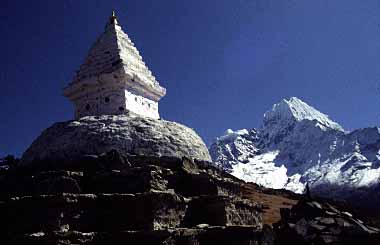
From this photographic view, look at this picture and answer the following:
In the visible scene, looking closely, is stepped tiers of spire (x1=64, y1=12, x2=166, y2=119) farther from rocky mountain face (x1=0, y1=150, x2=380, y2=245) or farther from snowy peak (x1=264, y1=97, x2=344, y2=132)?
snowy peak (x1=264, y1=97, x2=344, y2=132)

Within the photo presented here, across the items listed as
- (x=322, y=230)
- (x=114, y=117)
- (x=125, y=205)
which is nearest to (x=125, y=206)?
(x=125, y=205)

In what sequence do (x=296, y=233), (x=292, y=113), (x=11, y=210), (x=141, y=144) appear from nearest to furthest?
(x=11, y=210) → (x=141, y=144) → (x=296, y=233) → (x=292, y=113)

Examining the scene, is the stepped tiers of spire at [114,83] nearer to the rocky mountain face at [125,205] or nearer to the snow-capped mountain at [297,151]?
the rocky mountain face at [125,205]

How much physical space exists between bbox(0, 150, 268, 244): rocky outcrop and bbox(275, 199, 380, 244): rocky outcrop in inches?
175

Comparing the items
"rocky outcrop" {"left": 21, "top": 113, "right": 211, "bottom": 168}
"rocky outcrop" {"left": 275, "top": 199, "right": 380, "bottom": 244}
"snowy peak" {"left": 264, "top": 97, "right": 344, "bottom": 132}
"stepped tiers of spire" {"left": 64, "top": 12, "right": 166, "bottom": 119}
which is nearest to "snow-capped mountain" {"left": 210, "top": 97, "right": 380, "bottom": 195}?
"snowy peak" {"left": 264, "top": 97, "right": 344, "bottom": 132}

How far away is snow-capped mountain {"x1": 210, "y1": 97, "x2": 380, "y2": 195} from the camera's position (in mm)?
94788

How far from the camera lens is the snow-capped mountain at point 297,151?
311 feet

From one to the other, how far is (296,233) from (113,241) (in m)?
9.11

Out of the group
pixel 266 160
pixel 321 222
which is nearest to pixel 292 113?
pixel 266 160

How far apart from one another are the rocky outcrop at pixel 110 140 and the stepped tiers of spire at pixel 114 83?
2.20 meters

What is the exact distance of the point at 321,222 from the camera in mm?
17547

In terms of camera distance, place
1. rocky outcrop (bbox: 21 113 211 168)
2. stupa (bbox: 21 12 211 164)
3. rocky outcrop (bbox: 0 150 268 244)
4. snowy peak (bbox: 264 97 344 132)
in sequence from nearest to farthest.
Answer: rocky outcrop (bbox: 0 150 268 244), rocky outcrop (bbox: 21 113 211 168), stupa (bbox: 21 12 211 164), snowy peak (bbox: 264 97 344 132)

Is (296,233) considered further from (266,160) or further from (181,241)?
(266,160)

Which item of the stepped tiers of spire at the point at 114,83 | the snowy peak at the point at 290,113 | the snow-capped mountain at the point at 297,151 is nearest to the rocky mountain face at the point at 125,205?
the stepped tiers of spire at the point at 114,83
